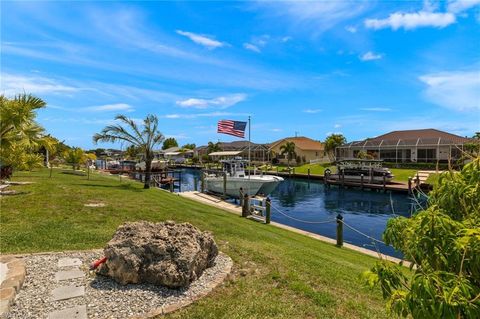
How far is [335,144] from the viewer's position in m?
66.7

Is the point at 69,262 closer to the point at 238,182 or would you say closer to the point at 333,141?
the point at 238,182

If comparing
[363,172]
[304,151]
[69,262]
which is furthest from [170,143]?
[69,262]

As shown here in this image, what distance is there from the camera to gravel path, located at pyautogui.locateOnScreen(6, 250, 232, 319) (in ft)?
14.9

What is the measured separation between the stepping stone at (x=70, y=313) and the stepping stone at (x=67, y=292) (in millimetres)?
380

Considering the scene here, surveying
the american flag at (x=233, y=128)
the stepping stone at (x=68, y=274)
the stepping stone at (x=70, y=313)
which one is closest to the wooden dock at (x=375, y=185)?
the american flag at (x=233, y=128)

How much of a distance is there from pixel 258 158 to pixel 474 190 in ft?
260

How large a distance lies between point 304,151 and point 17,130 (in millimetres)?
65184

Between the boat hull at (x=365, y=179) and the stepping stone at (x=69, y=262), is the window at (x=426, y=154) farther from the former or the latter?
the stepping stone at (x=69, y=262)

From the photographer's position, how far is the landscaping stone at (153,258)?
5336mm

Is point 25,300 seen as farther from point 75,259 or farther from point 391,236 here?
point 391,236

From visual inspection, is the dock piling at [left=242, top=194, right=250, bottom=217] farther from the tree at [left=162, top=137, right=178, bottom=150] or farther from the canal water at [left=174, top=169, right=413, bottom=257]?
the tree at [left=162, top=137, right=178, bottom=150]

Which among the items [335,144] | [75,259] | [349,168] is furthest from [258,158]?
[75,259]

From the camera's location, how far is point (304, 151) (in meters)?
72.8

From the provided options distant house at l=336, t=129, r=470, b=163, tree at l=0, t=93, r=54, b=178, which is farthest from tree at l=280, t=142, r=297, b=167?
tree at l=0, t=93, r=54, b=178
